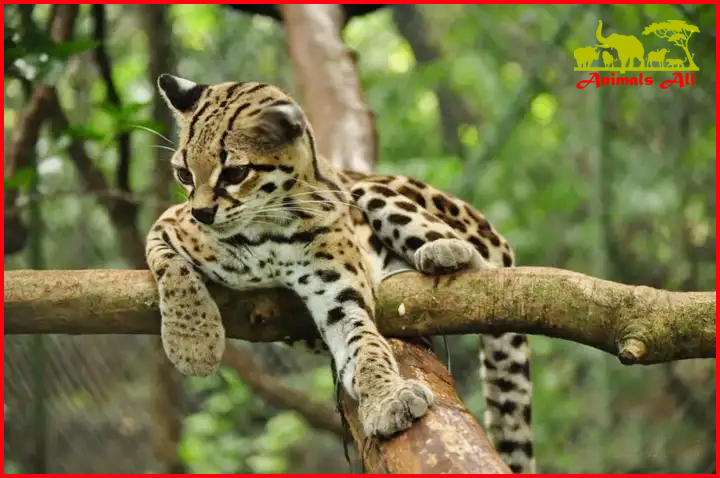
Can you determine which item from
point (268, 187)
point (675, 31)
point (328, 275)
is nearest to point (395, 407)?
point (328, 275)

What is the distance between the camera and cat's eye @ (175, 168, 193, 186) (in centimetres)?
226

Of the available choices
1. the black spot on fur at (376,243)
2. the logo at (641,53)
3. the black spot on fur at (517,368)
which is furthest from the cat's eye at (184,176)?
the logo at (641,53)

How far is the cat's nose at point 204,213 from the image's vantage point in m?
2.18

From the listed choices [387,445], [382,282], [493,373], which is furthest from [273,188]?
[493,373]

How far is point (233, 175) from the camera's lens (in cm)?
222

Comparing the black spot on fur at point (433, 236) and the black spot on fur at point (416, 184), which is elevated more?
the black spot on fur at point (416, 184)

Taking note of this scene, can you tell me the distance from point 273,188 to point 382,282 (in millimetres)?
500

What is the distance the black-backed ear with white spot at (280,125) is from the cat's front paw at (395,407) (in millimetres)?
792

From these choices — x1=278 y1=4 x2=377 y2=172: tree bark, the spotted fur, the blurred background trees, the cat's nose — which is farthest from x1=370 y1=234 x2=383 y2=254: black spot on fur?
the blurred background trees

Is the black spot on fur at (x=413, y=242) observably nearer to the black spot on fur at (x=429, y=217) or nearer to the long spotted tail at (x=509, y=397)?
the black spot on fur at (x=429, y=217)

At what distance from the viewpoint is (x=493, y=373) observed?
2822 mm

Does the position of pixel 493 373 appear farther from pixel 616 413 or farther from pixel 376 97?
pixel 376 97

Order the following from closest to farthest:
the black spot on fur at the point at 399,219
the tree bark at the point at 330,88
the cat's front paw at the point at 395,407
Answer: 1. the cat's front paw at the point at 395,407
2. the black spot on fur at the point at 399,219
3. the tree bark at the point at 330,88

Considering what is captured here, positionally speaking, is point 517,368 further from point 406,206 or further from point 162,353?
point 162,353
